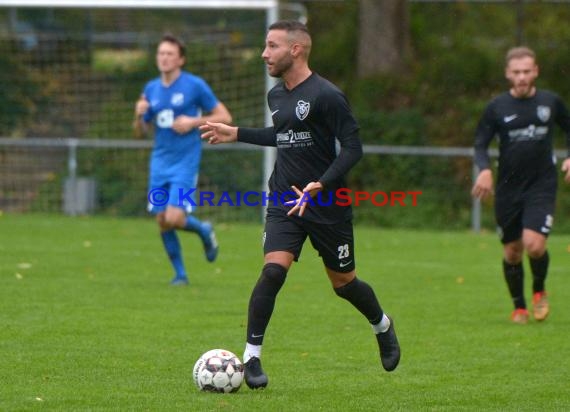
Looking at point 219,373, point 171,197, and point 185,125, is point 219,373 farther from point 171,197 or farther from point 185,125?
point 171,197

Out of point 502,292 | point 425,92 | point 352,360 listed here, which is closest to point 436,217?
point 425,92

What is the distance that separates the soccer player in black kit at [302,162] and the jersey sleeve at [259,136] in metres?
0.10

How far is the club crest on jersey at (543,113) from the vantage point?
984 centimetres

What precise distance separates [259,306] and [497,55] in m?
17.5

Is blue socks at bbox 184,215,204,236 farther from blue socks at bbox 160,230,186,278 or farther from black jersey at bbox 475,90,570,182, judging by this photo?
black jersey at bbox 475,90,570,182

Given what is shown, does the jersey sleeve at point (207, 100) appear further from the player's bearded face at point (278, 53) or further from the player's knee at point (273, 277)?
the player's knee at point (273, 277)

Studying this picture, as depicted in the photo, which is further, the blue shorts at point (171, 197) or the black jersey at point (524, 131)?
the blue shorts at point (171, 197)

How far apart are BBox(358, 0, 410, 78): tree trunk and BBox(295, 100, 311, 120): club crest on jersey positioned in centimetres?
1600

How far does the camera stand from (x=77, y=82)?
21.6m

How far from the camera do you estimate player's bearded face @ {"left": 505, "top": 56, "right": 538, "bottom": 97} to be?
31.5 feet

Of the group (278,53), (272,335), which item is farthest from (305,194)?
(272,335)

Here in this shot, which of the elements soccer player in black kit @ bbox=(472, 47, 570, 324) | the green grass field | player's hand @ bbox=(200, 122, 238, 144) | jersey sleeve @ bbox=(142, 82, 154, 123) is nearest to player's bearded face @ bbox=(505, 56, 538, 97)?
Answer: soccer player in black kit @ bbox=(472, 47, 570, 324)

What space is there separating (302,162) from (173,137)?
4.85 meters

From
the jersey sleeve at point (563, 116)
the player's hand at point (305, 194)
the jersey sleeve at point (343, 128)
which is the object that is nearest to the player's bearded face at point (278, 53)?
the jersey sleeve at point (343, 128)
